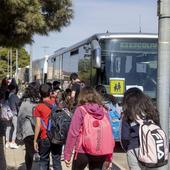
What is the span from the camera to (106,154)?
6.57m

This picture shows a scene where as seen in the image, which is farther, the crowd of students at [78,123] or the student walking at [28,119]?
the student walking at [28,119]

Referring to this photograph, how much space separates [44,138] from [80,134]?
66.9 inches

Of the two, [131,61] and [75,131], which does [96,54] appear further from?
[75,131]

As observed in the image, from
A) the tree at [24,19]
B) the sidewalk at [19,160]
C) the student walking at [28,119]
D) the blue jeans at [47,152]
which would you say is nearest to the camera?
the blue jeans at [47,152]

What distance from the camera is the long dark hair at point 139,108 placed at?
5709mm

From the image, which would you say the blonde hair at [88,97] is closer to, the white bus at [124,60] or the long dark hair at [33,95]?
the long dark hair at [33,95]

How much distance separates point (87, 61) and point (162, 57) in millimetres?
11463

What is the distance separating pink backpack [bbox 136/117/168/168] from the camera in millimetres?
5574


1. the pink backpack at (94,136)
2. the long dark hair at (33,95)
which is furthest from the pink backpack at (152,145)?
the long dark hair at (33,95)

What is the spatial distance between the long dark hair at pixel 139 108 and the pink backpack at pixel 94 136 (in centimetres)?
75

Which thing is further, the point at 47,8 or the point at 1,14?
the point at 47,8

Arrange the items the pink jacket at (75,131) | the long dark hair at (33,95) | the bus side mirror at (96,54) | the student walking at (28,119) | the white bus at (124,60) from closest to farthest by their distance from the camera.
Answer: the pink jacket at (75,131)
the student walking at (28,119)
the long dark hair at (33,95)
the bus side mirror at (96,54)
the white bus at (124,60)

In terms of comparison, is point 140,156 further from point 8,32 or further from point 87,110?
point 8,32

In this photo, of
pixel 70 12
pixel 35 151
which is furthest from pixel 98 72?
pixel 35 151
